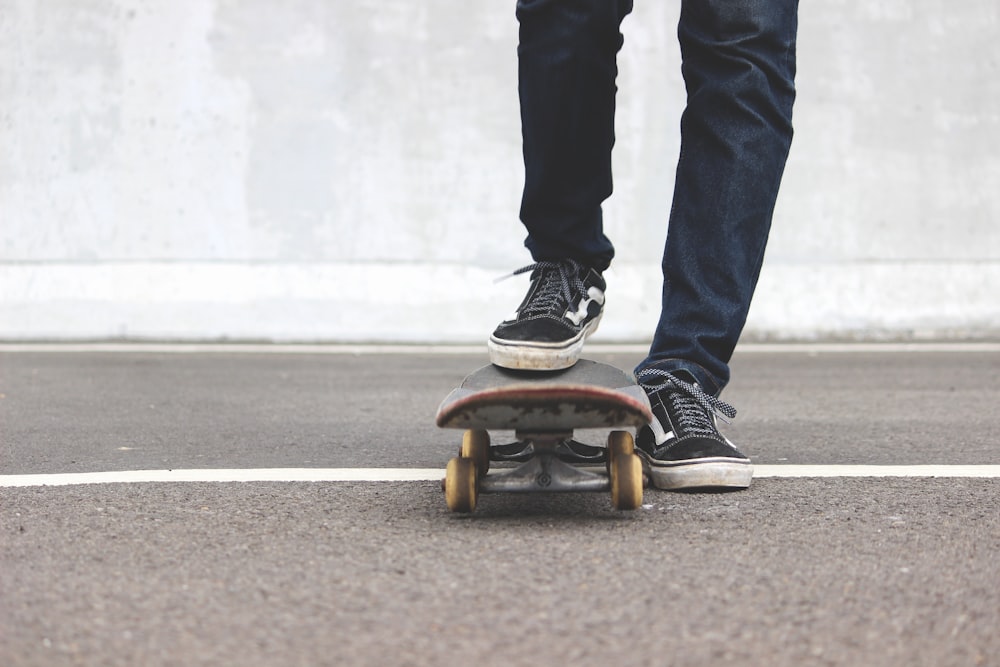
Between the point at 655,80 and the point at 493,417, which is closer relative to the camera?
the point at 493,417

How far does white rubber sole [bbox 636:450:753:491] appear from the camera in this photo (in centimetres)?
211

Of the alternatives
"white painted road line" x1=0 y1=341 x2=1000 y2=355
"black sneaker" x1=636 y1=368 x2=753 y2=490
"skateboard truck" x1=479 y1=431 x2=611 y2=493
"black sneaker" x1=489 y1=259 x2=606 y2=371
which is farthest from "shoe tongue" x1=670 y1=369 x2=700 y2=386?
"white painted road line" x1=0 y1=341 x2=1000 y2=355

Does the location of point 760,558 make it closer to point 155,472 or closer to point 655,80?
point 155,472

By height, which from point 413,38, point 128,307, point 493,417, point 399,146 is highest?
point 413,38

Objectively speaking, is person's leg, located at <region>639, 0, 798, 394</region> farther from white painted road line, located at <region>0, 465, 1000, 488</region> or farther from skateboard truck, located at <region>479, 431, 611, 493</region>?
skateboard truck, located at <region>479, 431, 611, 493</region>

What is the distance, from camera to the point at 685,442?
217 centimetres

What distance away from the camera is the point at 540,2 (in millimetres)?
2254

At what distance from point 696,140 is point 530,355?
67 cm

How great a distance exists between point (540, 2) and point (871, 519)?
118cm

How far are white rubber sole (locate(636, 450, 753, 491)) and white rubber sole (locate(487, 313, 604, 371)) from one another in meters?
0.30

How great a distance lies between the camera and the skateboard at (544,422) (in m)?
1.83

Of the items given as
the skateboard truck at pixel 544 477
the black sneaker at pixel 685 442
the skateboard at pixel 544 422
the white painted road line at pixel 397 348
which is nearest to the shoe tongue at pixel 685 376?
the black sneaker at pixel 685 442

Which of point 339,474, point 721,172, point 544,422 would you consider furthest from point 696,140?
point 339,474

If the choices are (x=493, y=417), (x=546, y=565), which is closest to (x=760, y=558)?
(x=546, y=565)
